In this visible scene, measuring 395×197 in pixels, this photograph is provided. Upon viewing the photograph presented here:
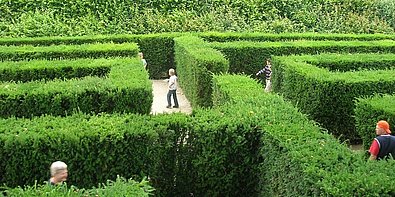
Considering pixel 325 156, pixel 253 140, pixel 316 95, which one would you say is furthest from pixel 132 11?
pixel 325 156

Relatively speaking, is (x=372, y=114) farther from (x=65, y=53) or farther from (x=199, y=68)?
(x=65, y=53)

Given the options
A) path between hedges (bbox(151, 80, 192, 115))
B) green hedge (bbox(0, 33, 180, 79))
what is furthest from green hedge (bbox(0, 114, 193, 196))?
green hedge (bbox(0, 33, 180, 79))

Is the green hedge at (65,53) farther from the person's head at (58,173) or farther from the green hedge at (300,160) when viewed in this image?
the person's head at (58,173)

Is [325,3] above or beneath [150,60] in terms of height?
above

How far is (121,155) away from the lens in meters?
8.16

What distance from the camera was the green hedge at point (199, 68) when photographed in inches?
563

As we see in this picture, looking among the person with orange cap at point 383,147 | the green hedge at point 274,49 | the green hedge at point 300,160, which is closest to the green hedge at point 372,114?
the person with orange cap at point 383,147

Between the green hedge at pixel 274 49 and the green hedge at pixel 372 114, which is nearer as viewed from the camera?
the green hedge at pixel 372 114

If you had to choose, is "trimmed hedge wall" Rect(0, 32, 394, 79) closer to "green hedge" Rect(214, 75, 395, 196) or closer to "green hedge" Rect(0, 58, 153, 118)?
"green hedge" Rect(0, 58, 153, 118)

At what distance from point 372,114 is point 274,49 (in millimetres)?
8670

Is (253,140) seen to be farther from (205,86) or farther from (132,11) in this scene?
(132,11)

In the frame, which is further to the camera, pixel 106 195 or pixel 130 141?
pixel 130 141

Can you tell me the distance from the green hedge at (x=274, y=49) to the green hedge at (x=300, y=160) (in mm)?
8225

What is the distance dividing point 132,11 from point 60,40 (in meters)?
5.96
